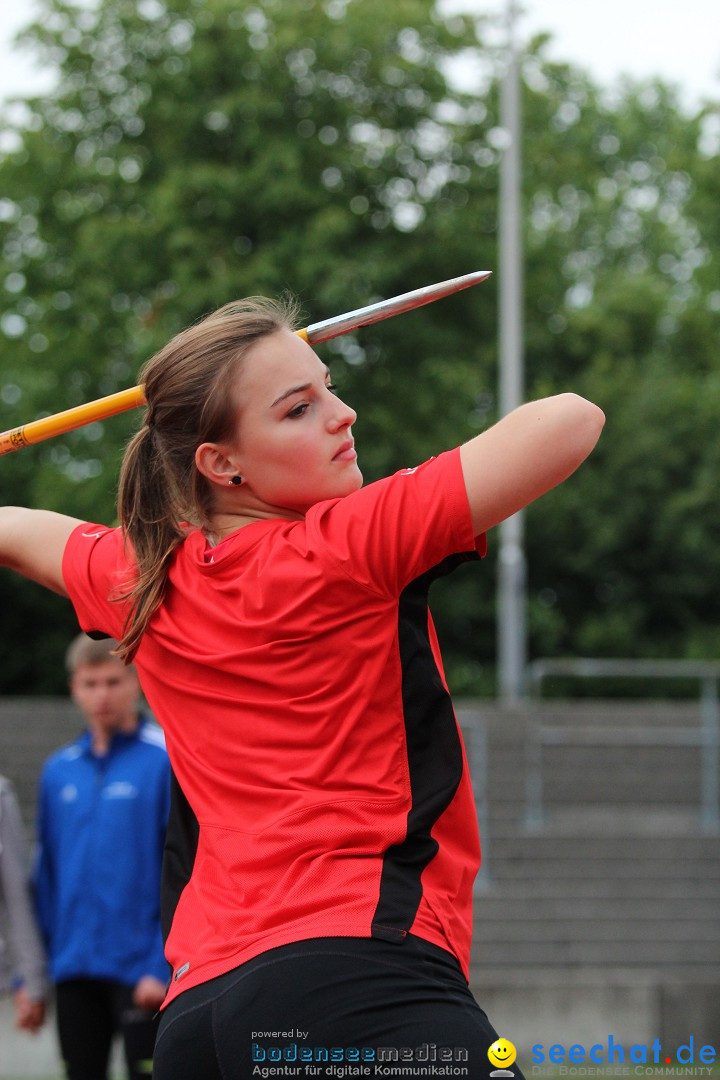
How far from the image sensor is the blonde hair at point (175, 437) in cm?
186

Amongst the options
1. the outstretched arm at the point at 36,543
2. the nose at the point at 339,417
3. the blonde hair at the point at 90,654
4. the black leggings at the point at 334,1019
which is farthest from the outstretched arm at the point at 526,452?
the blonde hair at the point at 90,654

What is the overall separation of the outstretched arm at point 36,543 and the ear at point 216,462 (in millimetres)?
284

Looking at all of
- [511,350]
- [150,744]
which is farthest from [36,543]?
[511,350]

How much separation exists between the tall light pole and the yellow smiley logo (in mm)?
11528

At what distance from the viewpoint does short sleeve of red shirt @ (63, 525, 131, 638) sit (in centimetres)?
196

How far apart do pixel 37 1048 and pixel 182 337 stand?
17.3ft

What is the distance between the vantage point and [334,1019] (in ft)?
4.92

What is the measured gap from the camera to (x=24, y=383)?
16.4 m

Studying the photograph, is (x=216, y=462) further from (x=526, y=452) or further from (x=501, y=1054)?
(x=501, y=1054)

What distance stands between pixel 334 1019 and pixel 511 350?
44.6ft

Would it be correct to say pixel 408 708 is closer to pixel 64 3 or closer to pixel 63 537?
pixel 63 537

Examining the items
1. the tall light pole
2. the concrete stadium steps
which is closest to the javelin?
the concrete stadium steps

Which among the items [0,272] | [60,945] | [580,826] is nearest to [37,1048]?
[60,945]

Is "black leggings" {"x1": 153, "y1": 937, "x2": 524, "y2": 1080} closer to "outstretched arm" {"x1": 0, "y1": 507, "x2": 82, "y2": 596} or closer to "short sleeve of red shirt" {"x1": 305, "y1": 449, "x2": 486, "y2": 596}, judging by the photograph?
"short sleeve of red shirt" {"x1": 305, "y1": 449, "x2": 486, "y2": 596}
